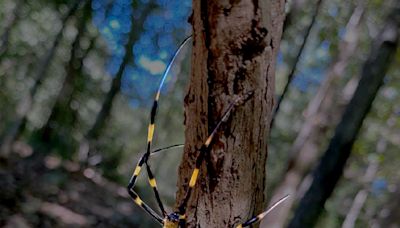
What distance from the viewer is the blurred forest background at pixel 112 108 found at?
5664 millimetres

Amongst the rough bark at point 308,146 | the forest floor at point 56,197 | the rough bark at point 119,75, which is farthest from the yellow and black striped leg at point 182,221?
the rough bark at point 119,75

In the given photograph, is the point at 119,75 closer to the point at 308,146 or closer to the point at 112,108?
the point at 112,108

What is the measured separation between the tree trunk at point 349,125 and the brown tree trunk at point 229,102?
302 centimetres

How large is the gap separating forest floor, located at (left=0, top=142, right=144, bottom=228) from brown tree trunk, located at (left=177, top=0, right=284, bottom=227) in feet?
28.0

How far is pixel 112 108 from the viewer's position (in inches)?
770

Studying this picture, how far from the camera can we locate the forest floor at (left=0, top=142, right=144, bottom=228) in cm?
1076

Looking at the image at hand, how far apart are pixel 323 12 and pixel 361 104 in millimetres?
5559

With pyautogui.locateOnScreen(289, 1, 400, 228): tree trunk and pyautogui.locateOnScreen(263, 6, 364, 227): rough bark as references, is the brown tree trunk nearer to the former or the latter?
pyautogui.locateOnScreen(263, 6, 364, 227): rough bark

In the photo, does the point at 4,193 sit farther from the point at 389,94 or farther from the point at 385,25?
the point at 389,94

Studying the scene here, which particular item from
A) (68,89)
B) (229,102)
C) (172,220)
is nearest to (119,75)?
(68,89)

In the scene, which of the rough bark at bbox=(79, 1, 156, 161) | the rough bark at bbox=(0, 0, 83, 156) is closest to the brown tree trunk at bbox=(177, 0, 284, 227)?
the rough bark at bbox=(0, 0, 83, 156)

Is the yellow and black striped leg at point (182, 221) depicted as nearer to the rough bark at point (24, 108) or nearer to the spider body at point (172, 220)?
the spider body at point (172, 220)

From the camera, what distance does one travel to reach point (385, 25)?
5301 millimetres

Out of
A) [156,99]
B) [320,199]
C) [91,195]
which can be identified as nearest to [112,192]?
[91,195]
